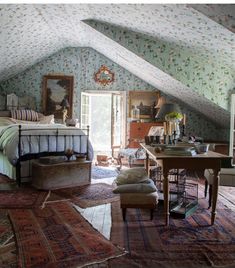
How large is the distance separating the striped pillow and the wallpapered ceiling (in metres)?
0.63

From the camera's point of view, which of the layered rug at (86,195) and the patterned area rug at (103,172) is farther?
the patterned area rug at (103,172)

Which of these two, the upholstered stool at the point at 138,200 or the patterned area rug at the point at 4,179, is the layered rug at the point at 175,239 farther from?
the patterned area rug at the point at 4,179

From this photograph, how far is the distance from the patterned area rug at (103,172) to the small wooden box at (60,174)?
0.61 metres

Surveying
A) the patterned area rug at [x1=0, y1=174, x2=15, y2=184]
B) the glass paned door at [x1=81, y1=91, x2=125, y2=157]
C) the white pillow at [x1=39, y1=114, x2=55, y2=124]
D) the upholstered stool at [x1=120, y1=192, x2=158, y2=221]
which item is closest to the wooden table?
the upholstered stool at [x1=120, y1=192, x2=158, y2=221]

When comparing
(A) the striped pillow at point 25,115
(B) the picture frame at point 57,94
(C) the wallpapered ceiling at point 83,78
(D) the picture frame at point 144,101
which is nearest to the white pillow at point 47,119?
(A) the striped pillow at point 25,115

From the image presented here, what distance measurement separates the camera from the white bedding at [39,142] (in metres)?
4.69

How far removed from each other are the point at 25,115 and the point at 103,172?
2439 millimetres

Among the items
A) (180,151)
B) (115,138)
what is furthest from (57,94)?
(180,151)

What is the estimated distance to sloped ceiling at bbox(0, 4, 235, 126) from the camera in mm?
3898

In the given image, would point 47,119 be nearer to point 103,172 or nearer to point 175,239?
point 103,172

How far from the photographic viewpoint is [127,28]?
520cm

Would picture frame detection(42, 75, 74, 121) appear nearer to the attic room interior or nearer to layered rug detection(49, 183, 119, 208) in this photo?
the attic room interior

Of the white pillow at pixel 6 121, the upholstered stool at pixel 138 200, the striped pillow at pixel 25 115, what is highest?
the striped pillow at pixel 25 115

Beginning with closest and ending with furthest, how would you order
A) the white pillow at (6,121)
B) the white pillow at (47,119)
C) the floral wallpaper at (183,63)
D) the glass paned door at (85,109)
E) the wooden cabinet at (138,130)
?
the floral wallpaper at (183,63) < the white pillow at (6,121) < the white pillow at (47,119) < the wooden cabinet at (138,130) < the glass paned door at (85,109)
